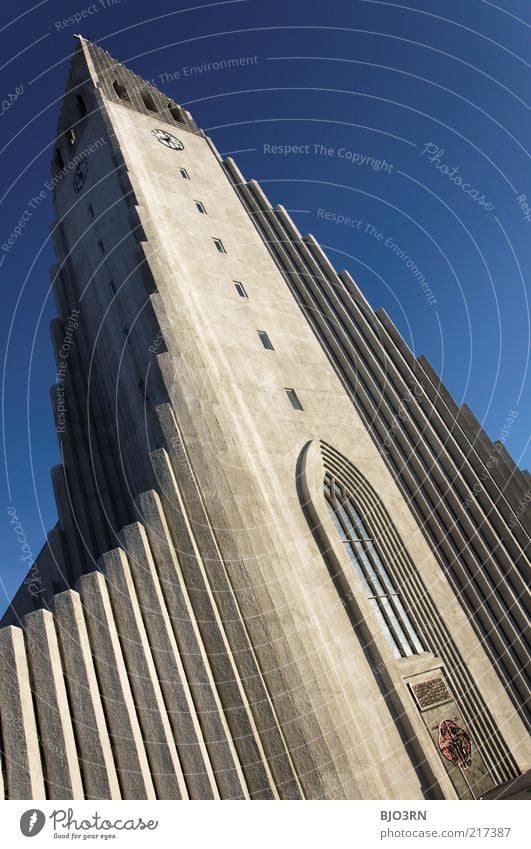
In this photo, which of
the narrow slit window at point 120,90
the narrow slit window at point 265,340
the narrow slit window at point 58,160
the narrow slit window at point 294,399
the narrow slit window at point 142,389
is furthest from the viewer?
the narrow slit window at point 58,160

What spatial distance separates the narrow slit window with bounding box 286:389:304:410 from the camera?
1992cm

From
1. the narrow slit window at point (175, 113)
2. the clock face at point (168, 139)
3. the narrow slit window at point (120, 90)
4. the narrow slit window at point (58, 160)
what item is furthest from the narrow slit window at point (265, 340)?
the narrow slit window at point (58, 160)

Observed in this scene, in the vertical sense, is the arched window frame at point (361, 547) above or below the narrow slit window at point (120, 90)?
below

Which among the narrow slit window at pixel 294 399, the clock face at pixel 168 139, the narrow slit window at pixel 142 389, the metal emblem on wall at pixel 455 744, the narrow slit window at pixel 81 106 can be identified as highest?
the narrow slit window at pixel 81 106

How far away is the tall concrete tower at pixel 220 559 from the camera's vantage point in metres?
12.0

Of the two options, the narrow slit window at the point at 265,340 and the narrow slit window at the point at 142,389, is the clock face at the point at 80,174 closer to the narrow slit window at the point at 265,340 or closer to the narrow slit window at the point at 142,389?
the narrow slit window at the point at 265,340

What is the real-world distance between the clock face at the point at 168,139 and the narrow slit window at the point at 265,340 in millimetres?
13367

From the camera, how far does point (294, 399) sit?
20141mm

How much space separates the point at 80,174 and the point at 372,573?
82.1ft

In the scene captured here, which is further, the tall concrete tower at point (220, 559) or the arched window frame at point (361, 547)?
the arched window frame at point (361, 547)

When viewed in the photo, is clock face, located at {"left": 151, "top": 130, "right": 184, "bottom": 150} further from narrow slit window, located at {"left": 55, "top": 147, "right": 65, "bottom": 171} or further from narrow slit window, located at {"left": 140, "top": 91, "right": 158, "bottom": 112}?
narrow slit window, located at {"left": 55, "top": 147, "right": 65, "bottom": 171}

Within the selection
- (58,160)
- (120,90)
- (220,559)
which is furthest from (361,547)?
(58,160)

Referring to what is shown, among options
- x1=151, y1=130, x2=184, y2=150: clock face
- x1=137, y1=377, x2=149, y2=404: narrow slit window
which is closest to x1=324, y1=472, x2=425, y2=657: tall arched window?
x1=137, y1=377, x2=149, y2=404: narrow slit window
